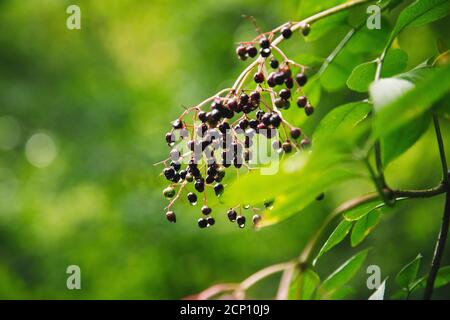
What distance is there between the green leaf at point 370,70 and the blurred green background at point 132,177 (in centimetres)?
239

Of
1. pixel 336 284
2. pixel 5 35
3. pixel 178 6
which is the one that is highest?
pixel 5 35

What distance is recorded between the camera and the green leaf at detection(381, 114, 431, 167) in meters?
0.90

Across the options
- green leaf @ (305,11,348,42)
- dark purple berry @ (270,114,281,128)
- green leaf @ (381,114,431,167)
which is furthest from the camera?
green leaf @ (305,11,348,42)

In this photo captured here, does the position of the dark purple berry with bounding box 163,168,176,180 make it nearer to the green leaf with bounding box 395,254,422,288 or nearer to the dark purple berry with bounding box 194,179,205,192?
the dark purple berry with bounding box 194,179,205,192

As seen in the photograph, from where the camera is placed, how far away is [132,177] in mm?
5086

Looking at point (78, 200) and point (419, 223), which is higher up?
point (78, 200)

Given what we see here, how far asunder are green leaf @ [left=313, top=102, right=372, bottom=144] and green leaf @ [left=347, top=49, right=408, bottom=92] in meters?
0.06

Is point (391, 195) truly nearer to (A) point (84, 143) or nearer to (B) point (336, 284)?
(B) point (336, 284)

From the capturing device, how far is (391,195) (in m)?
0.87

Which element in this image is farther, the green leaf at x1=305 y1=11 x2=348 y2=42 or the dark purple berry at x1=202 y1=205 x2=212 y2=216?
the green leaf at x1=305 y1=11 x2=348 y2=42

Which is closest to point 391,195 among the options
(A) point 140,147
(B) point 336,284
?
(B) point 336,284

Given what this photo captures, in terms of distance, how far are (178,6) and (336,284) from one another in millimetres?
5420

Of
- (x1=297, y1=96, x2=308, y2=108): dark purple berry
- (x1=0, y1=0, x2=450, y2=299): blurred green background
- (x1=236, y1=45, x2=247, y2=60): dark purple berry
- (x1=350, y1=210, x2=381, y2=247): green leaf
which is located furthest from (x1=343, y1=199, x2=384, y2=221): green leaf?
(x1=0, y1=0, x2=450, y2=299): blurred green background

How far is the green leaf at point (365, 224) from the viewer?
1.33 meters
